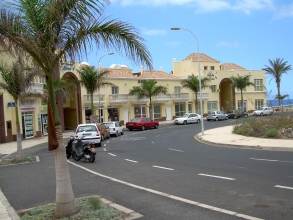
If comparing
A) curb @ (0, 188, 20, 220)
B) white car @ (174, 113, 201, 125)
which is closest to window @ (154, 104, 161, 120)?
white car @ (174, 113, 201, 125)

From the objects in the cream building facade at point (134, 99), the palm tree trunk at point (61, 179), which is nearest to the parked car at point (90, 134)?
the cream building facade at point (134, 99)

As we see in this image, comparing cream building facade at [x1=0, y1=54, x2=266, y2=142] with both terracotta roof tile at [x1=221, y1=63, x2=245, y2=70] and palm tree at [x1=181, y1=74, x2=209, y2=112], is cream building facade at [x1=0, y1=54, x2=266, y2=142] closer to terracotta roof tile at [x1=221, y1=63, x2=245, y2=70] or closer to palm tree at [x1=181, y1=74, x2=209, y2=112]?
terracotta roof tile at [x1=221, y1=63, x2=245, y2=70]

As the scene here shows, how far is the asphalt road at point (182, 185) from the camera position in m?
9.22

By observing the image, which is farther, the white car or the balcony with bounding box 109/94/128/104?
the white car

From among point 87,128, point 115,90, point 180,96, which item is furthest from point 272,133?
point 180,96

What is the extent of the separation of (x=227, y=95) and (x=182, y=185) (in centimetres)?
8030

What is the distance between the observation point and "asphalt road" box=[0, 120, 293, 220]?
9219 mm

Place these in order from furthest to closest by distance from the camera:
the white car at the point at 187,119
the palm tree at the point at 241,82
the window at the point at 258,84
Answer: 1. the window at the point at 258,84
2. the palm tree at the point at 241,82
3. the white car at the point at 187,119

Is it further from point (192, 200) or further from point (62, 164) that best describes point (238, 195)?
point (62, 164)

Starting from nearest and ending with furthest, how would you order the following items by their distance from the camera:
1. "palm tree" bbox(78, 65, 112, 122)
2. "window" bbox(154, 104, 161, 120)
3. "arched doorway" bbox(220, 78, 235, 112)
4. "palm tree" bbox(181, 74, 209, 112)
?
"palm tree" bbox(78, 65, 112, 122) → "window" bbox(154, 104, 161, 120) → "palm tree" bbox(181, 74, 209, 112) → "arched doorway" bbox(220, 78, 235, 112)

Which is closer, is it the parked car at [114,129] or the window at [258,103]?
the parked car at [114,129]

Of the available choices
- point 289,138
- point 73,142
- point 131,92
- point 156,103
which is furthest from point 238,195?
point 156,103

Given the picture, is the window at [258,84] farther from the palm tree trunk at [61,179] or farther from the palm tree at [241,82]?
the palm tree trunk at [61,179]

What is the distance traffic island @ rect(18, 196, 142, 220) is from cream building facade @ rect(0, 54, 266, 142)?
26926mm
